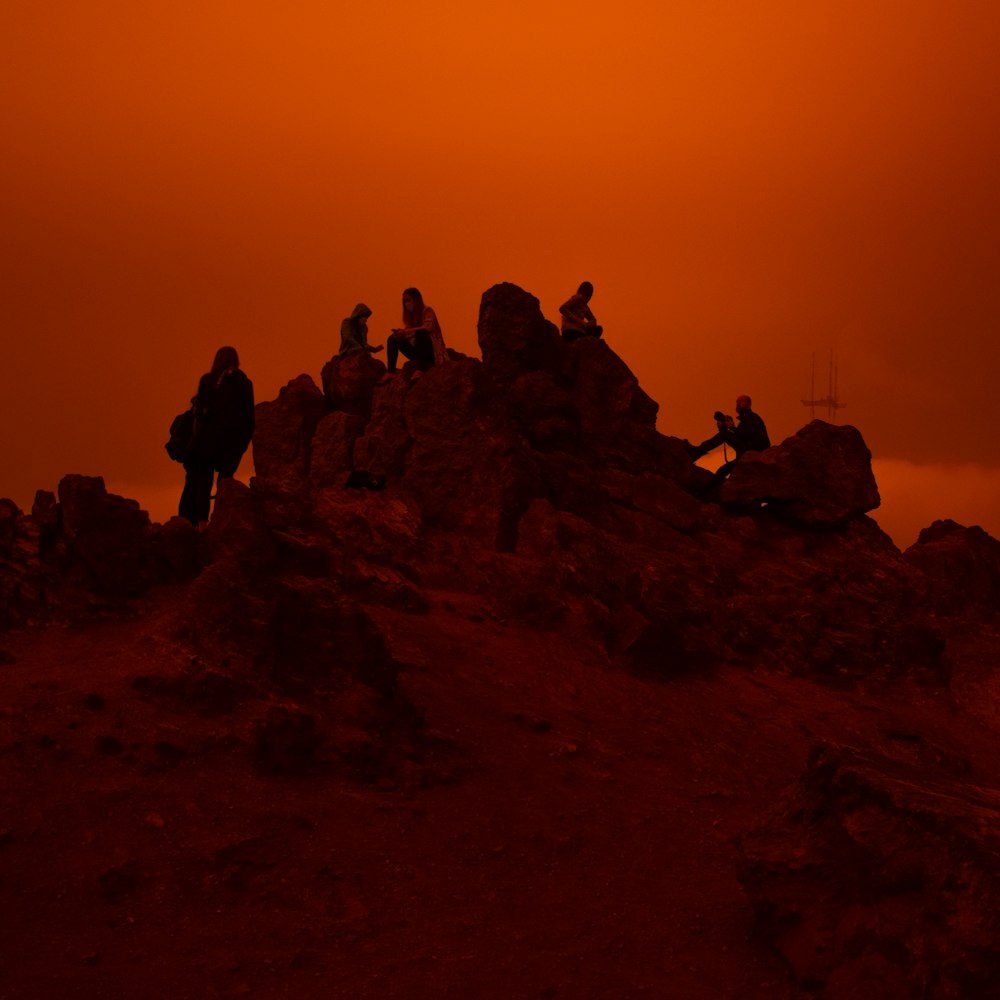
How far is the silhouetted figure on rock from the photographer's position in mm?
19000

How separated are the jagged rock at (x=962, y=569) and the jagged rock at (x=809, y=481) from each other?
61.2 inches

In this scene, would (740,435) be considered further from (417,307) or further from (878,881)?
(878,881)

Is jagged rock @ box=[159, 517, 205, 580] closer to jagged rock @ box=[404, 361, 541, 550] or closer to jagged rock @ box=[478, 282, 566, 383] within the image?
jagged rock @ box=[404, 361, 541, 550]

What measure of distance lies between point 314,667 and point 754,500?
8680mm

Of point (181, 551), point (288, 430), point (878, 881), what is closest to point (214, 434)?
point (181, 551)

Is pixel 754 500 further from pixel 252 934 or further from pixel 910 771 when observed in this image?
pixel 252 934

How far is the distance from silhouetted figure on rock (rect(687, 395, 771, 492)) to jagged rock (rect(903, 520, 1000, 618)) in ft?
9.08

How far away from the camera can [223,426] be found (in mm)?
13391

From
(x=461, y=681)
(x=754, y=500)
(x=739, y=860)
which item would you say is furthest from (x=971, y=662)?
(x=739, y=860)

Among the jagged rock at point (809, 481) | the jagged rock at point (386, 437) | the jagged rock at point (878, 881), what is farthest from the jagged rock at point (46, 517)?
the jagged rock at point (809, 481)

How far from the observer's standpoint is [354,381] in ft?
60.7

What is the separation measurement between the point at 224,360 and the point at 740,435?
323 inches

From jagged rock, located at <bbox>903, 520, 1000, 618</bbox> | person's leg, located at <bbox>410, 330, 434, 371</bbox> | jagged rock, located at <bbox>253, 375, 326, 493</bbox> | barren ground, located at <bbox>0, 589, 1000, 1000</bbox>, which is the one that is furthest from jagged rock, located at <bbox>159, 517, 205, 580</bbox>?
jagged rock, located at <bbox>903, 520, 1000, 618</bbox>

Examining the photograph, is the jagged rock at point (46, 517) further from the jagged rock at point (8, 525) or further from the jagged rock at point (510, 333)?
the jagged rock at point (510, 333)
